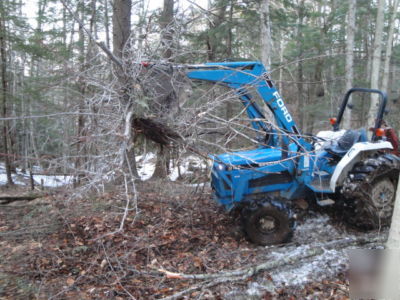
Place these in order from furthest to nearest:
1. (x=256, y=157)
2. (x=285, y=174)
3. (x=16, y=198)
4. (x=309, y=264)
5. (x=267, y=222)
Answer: (x=16, y=198), (x=285, y=174), (x=256, y=157), (x=267, y=222), (x=309, y=264)

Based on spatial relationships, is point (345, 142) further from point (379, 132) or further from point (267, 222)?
point (267, 222)

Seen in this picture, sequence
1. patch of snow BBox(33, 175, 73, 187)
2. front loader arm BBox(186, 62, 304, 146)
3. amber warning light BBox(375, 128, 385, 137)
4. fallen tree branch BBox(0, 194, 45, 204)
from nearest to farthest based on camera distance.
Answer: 1. patch of snow BBox(33, 175, 73, 187)
2. front loader arm BBox(186, 62, 304, 146)
3. amber warning light BBox(375, 128, 385, 137)
4. fallen tree branch BBox(0, 194, 45, 204)

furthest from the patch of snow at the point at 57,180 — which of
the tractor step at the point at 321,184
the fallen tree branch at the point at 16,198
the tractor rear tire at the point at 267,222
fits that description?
the tractor step at the point at 321,184

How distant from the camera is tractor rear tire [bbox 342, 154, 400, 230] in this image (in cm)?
511

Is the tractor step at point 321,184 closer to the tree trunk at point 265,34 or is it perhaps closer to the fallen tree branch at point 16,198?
the fallen tree branch at point 16,198

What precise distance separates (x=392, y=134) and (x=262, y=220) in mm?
3526

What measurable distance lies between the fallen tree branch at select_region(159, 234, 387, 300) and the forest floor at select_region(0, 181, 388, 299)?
0.05 meters

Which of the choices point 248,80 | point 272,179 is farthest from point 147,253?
point 248,80

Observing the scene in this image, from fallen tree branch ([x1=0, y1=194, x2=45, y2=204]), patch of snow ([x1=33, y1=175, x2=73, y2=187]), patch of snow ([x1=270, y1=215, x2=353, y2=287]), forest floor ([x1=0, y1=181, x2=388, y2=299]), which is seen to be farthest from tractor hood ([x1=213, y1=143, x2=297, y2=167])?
fallen tree branch ([x1=0, y1=194, x2=45, y2=204])

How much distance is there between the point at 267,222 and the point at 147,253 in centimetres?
187

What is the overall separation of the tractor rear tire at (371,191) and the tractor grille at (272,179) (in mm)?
940

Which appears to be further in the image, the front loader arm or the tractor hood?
the tractor hood

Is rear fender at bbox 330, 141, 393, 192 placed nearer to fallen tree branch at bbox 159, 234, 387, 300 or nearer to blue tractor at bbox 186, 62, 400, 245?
blue tractor at bbox 186, 62, 400, 245

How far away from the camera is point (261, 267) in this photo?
3891mm
